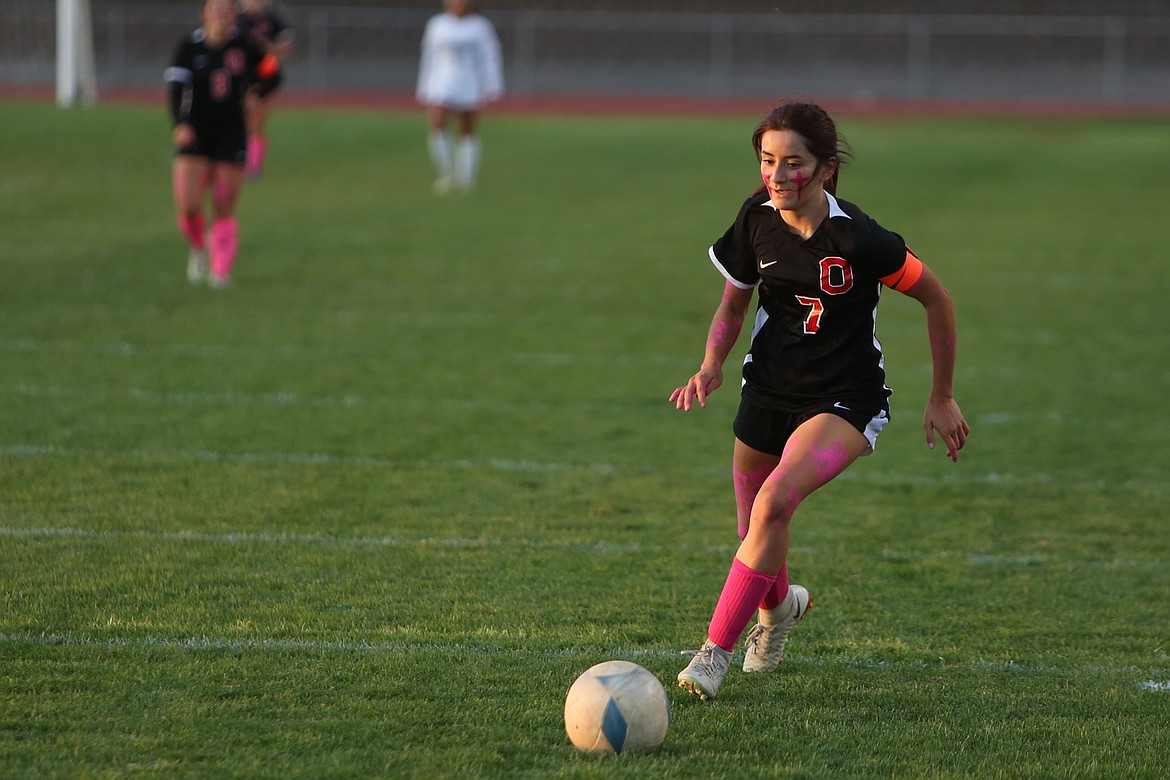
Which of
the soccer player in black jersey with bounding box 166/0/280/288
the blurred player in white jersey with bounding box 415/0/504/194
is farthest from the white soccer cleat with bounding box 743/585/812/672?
the blurred player in white jersey with bounding box 415/0/504/194

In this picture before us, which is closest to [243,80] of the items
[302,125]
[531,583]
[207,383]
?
[207,383]

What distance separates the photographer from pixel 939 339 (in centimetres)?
453

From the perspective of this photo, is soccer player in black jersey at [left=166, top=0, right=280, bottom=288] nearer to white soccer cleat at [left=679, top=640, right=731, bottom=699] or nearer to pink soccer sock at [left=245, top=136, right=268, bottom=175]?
pink soccer sock at [left=245, top=136, right=268, bottom=175]

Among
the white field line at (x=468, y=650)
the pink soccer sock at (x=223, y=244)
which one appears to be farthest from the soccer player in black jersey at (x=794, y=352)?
the pink soccer sock at (x=223, y=244)

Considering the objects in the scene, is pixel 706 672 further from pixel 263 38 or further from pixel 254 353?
pixel 263 38

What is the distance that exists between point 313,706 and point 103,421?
13.8 ft

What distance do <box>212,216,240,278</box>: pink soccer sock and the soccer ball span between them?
8751 mm

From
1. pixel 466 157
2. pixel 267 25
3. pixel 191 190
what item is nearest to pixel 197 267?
pixel 191 190

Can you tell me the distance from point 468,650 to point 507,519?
5.60 feet

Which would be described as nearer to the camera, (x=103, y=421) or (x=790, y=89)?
(x=103, y=421)

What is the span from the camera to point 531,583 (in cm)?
557

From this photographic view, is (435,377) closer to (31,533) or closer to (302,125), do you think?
(31,533)

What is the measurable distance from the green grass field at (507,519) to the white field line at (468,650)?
16 millimetres

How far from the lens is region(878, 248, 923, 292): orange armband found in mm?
4469
